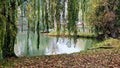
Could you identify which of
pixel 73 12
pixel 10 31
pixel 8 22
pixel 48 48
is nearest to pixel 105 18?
pixel 48 48

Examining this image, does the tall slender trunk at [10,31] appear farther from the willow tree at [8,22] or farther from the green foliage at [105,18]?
the green foliage at [105,18]

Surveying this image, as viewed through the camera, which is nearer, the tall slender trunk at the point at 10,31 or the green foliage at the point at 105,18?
the tall slender trunk at the point at 10,31

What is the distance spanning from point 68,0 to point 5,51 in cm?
389

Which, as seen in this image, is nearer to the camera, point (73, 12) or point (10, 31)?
point (73, 12)

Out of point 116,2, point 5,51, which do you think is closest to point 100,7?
point 116,2

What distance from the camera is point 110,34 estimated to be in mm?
36812

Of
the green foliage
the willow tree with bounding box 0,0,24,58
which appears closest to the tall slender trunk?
the willow tree with bounding box 0,0,24,58

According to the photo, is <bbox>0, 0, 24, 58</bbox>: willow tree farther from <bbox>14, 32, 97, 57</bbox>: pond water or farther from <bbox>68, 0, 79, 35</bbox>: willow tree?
<bbox>68, 0, 79, 35</bbox>: willow tree

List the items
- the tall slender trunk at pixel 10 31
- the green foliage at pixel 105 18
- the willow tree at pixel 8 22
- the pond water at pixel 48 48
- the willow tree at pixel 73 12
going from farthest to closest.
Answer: the green foliage at pixel 105 18
the pond water at pixel 48 48
the willow tree at pixel 73 12
the tall slender trunk at pixel 10 31
the willow tree at pixel 8 22

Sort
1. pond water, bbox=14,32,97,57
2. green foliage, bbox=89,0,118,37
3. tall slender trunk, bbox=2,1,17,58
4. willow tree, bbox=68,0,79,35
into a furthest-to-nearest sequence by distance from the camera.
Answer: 1. green foliage, bbox=89,0,118,37
2. pond water, bbox=14,32,97,57
3. willow tree, bbox=68,0,79,35
4. tall slender trunk, bbox=2,1,17,58

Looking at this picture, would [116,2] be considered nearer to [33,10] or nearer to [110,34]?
[110,34]

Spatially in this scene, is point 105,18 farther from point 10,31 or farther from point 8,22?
point 8,22

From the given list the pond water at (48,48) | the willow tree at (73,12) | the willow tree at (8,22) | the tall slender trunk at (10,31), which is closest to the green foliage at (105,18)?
the pond water at (48,48)

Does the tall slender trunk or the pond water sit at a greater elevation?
the tall slender trunk
